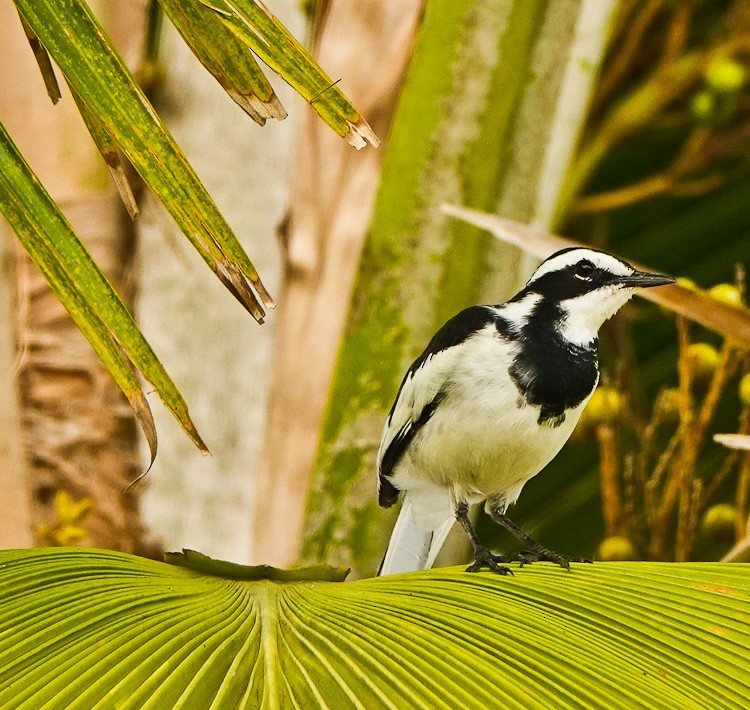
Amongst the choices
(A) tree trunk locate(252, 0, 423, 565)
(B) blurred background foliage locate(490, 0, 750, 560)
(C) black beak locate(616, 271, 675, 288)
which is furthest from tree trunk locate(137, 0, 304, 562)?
(C) black beak locate(616, 271, 675, 288)

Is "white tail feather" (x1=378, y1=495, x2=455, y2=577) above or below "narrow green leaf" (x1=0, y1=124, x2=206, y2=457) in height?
below

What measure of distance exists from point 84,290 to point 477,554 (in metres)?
0.92

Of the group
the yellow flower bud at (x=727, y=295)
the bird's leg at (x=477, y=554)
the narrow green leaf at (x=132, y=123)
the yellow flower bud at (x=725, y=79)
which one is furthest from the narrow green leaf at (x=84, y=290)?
the yellow flower bud at (x=725, y=79)

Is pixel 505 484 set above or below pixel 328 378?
below

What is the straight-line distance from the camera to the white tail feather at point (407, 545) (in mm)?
1949

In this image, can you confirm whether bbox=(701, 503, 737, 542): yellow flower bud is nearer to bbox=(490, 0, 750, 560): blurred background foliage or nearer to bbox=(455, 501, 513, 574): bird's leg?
bbox=(455, 501, 513, 574): bird's leg

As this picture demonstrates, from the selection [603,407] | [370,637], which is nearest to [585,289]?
[603,407]

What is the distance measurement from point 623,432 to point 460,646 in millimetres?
1782

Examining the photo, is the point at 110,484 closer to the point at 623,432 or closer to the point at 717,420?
the point at 623,432

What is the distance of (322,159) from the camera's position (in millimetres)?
2213

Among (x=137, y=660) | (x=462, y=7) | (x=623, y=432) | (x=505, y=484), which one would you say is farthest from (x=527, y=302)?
(x=137, y=660)

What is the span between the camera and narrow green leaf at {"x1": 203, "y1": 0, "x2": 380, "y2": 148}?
0.92 meters

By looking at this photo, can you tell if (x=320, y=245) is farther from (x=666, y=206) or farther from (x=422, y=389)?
(x=666, y=206)

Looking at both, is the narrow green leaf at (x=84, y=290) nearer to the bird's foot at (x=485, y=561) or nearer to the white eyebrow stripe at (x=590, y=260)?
the bird's foot at (x=485, y=561)
